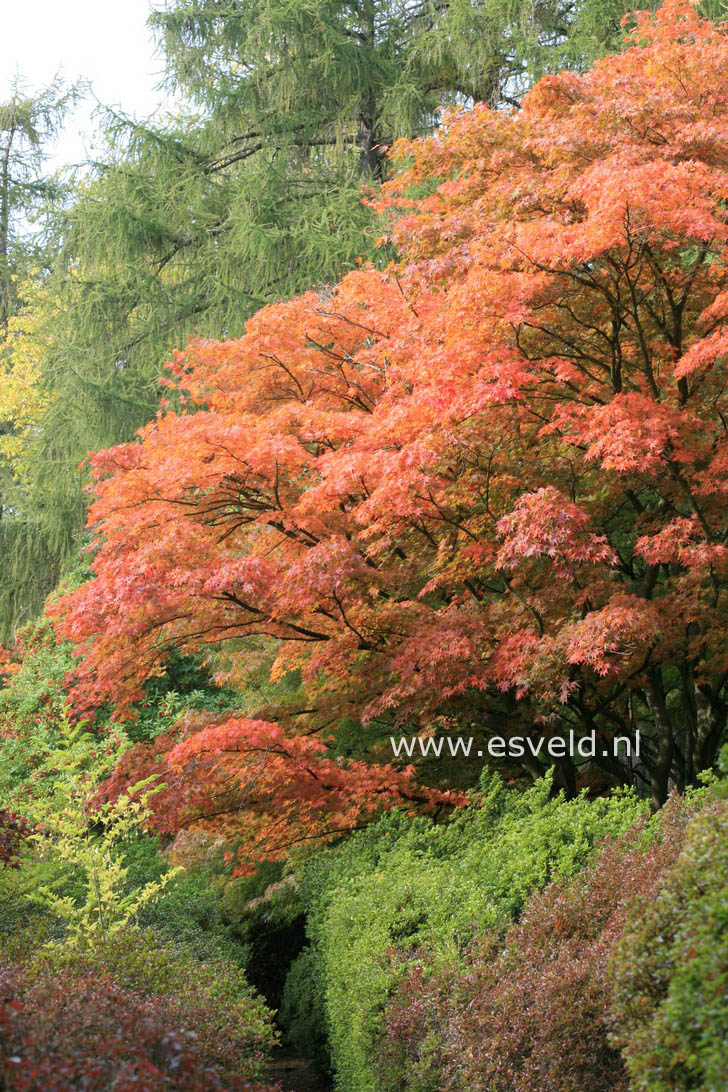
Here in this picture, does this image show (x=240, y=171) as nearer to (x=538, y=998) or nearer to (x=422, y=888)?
(x=422, y=888)

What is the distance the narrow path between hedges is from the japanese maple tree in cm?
216

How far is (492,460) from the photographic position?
292 inches

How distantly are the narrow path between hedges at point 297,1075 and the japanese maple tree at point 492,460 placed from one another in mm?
2162

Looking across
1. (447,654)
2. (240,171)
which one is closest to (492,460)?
(447,654)

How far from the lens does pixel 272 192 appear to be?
15430mm

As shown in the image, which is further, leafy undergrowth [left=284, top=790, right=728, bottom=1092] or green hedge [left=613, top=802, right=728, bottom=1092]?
leafy undergrowth [left=284, top=790, right=728, bottom=1092]

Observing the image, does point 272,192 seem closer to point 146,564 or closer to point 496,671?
point 146,564

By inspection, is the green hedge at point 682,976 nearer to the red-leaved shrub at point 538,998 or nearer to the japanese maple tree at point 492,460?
the red-leaved shrub at point 538,998

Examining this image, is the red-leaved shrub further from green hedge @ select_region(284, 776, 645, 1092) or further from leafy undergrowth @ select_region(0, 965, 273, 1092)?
leafy undergrowth @ select_region(0, 965, 273, 1092)

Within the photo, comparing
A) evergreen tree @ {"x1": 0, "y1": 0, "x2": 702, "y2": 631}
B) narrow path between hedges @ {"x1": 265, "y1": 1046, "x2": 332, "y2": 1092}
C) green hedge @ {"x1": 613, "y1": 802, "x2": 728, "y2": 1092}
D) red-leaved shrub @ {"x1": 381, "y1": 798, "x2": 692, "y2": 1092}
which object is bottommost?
narrow path between hedges @ {"x1": 265, "y1": 1046, "x2": 332, "y2": 1092}

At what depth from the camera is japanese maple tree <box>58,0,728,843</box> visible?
6289mm

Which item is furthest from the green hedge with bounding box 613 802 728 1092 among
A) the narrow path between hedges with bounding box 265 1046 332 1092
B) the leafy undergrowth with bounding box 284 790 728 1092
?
the narrow path between hedges with bounding box 265 1046 332 1092

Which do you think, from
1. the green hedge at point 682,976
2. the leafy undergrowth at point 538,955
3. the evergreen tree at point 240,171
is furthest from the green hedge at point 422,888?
the evergreen tree at point 240,171

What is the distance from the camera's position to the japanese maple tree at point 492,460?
6.29 m
